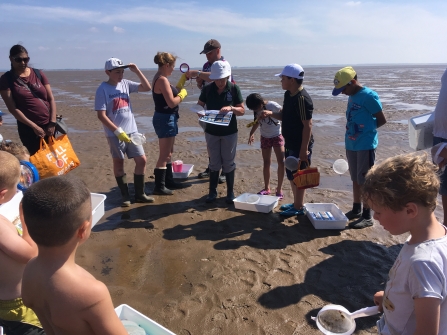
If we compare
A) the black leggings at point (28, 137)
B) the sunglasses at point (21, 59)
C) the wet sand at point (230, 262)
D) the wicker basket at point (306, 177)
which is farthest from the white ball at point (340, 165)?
the sunglasses at point (21, 59)

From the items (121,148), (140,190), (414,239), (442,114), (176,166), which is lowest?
(140,190)

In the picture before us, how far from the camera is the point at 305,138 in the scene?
15.5 ft

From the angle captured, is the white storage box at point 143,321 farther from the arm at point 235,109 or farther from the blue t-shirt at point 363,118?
the blue t-shirt at point 363,118

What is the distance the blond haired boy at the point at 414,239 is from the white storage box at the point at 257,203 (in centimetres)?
358

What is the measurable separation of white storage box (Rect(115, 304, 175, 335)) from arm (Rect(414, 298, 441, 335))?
1497mm

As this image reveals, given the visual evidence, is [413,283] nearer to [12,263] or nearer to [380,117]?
[12,263]

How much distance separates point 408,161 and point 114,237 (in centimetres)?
398

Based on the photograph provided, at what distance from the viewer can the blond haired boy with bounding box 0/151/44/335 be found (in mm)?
2012

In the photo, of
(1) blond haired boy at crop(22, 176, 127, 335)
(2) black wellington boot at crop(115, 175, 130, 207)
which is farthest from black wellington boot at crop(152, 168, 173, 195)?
(1) blond haired boy at crop(22, 176, 127, 335)

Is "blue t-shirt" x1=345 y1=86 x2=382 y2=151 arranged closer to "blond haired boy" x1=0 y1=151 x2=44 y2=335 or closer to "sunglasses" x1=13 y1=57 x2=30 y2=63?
"blond haired boy" x1=0 y1=151 x2=44 y2=335

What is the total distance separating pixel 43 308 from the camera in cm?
163

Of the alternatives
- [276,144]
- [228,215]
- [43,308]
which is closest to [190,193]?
[228,215]

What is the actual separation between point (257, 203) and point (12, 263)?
12.4ft

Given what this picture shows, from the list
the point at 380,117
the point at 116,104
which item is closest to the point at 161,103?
the point at 116,104
